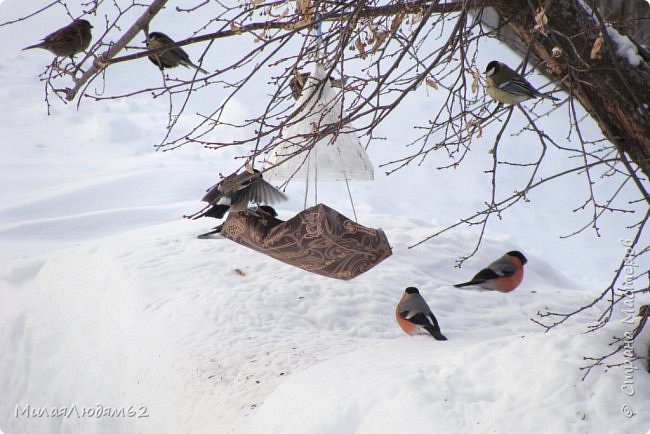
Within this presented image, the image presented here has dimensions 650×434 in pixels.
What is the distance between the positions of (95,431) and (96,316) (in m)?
1.19

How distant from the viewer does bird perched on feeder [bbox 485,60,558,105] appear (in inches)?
134

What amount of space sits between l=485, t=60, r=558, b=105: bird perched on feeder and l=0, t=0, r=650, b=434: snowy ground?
113cm

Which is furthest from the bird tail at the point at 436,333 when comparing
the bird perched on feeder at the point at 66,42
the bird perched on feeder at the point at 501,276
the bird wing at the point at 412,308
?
the bird perched on feeder at the point at 66,42

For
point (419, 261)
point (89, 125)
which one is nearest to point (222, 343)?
point (419, 261)

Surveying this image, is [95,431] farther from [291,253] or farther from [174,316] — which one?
[291,253]

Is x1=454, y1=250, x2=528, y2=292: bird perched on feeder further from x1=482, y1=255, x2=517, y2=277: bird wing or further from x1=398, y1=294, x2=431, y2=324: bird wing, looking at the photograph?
x1=398, y1=294, x2=431, y2=324: bird wing

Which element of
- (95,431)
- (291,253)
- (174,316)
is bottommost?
(95,431)

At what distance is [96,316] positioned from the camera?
5605mm

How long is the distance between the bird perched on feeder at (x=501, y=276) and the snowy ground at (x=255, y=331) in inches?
7.7

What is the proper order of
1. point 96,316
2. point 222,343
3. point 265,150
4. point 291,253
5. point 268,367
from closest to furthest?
1. point 265,150
2. point 291,253
3. point 268,367
4. point 222,343
5. point 96,316

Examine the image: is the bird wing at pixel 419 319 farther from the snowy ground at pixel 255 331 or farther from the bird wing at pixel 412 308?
the snowy ground at pixel 255 331

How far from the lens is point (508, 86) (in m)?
3.42

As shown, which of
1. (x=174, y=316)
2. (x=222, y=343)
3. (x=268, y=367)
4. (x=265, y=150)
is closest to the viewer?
(x=265, y=150)

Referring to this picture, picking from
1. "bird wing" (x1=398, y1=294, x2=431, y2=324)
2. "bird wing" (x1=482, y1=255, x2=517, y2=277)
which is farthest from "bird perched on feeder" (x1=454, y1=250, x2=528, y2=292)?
"bird wing" (x1=398, y1=294, x2=431, y2=324)
